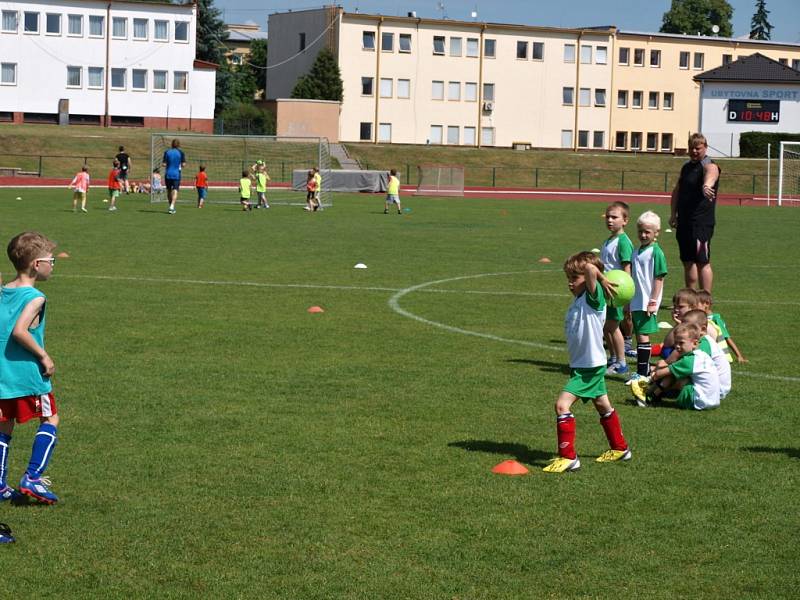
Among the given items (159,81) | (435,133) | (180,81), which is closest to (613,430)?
(159,81)

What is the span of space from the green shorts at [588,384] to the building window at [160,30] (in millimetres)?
86709

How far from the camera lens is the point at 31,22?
87.6 m

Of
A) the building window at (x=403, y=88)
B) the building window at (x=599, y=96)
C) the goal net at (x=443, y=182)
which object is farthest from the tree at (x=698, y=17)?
the goal net at (x=443, y=182)

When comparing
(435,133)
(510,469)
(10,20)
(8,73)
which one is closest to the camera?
(510,469)

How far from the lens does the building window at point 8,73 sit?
86188mm

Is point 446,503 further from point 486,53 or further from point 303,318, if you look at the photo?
point 486,53

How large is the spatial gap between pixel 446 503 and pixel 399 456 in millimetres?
1099

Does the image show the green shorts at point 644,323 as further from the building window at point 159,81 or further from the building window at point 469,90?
the building window at point 469,90

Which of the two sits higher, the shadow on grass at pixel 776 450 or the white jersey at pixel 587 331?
the white jersey at pixel 587 331

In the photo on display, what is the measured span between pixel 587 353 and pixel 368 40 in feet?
292

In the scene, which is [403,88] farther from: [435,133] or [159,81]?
[159,81]

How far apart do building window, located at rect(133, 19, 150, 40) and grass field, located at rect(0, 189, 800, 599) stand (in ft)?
249

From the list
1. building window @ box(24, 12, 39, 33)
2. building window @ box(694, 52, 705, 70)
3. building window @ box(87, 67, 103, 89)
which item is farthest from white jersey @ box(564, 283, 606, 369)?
building window @ box(694, 52, 705, 70)

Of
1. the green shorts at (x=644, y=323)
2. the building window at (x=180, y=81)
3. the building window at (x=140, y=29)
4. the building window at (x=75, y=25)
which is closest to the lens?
the green shorts at (x=644, y=323)
